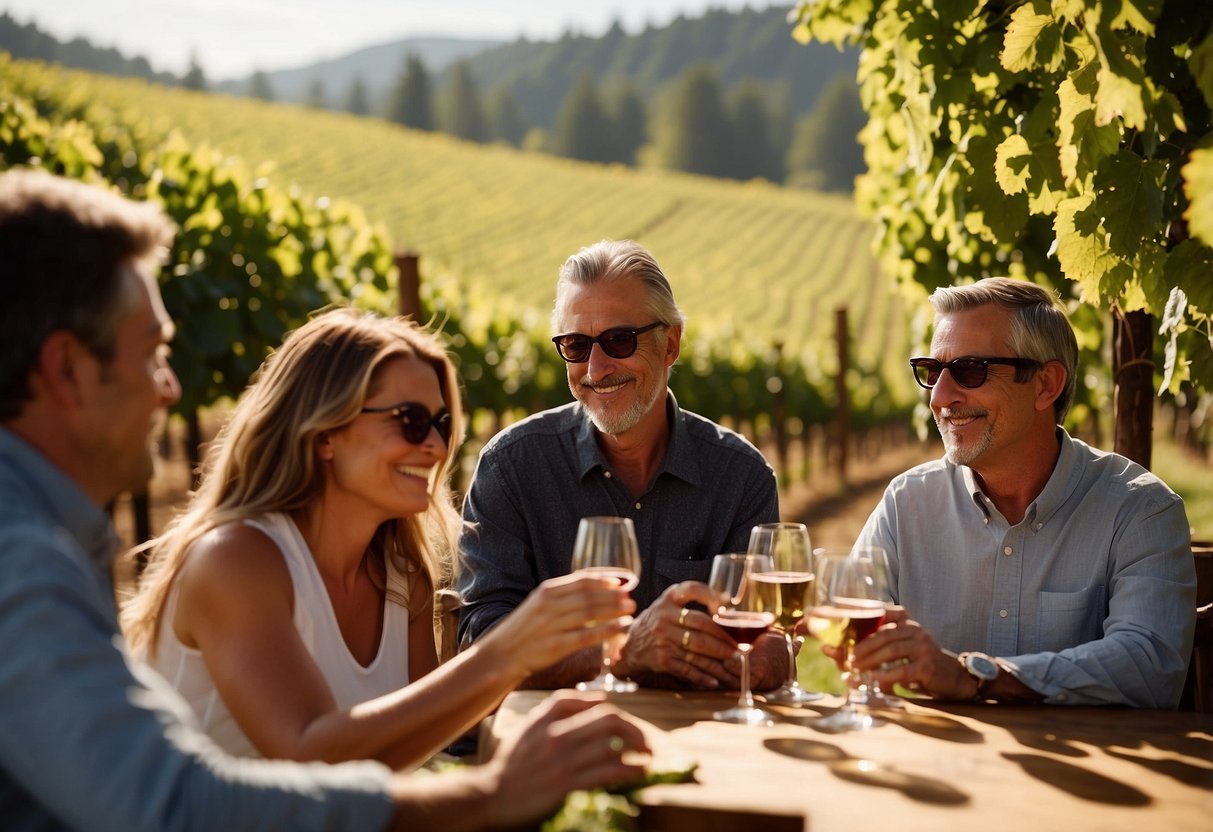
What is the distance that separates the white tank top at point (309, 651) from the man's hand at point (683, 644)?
549mm

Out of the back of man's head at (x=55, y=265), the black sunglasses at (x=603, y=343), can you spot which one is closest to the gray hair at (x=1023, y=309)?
the black sunglasses at (x=603, y=343)

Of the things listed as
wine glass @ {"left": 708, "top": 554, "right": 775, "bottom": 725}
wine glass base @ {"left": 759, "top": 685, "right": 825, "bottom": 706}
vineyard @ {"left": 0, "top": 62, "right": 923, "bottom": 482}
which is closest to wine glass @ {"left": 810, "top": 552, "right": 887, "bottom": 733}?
wine glass @ {"left": 708, "top": 554, "right": 775, "bottom": 725}

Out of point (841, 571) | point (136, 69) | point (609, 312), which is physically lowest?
point (841, 571)

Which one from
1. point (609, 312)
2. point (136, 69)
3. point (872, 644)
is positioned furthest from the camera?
point (136, 69)

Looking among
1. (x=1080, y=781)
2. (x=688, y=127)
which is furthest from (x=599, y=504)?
(x=688, y=127)

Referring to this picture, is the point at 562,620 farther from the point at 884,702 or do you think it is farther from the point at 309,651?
the point at 884,702

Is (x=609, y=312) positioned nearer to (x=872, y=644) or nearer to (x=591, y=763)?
(x=872, y=644)

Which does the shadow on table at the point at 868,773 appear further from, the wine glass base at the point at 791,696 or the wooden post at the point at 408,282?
the wooden post at the point at 408,282

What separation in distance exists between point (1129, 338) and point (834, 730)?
7.41ft

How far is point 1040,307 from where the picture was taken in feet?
10.8

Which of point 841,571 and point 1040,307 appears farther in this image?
point 1040,307

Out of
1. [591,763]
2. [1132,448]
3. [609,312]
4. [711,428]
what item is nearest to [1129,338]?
[1132,448]

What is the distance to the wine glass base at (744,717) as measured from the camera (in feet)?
7.98

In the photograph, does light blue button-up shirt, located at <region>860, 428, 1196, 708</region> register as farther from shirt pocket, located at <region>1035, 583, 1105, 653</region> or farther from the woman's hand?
the woman's hand
